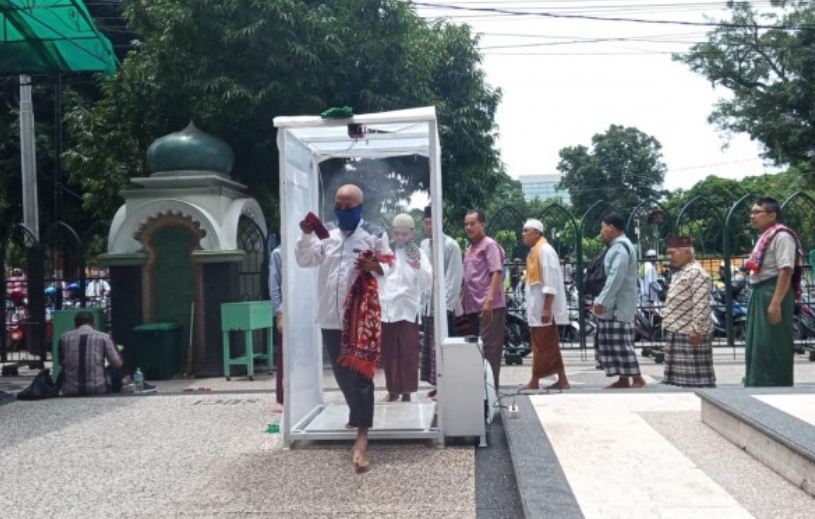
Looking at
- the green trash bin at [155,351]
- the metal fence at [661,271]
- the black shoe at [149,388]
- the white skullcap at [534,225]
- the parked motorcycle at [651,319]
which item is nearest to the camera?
the white skullcap at [534,225]

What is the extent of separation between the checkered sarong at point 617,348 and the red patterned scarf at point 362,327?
2998 millimetres

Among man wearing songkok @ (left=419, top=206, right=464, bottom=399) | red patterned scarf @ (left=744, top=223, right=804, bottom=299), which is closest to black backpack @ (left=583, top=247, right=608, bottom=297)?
man wearing songkok @ (left=419, top=206, right=464, bottom=399)

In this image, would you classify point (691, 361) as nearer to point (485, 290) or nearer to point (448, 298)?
point (485, 290)

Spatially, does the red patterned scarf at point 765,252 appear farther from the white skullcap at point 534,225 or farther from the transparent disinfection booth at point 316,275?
the transparent disinfection booth at point 316,275

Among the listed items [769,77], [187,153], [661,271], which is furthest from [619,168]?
[187,153]

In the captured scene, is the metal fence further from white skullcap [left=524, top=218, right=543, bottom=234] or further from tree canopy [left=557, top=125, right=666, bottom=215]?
tree canopy [left=557, top=125, right=666, bottom=215]

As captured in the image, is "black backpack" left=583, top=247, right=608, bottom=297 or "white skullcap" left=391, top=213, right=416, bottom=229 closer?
"white skullcap" left=391, top=213, right=416, bottom=229

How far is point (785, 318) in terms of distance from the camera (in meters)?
6.86

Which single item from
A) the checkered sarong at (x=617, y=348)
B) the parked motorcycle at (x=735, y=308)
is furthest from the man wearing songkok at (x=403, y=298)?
the parked motorcycle at (x=735, y=308)

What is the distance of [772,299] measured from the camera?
6.85 meters

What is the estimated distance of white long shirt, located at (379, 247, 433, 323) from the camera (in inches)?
258

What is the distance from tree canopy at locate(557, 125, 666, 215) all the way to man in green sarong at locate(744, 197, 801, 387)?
153 feet

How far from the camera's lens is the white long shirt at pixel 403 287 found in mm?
6559

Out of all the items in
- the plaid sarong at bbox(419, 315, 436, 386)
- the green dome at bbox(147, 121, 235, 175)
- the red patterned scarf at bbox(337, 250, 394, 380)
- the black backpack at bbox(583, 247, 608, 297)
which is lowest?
the plaid sarong at bbox(419, 315, 436, 386)
